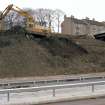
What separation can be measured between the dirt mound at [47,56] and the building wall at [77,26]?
70.2 m

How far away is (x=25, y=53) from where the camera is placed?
60625 millimetres

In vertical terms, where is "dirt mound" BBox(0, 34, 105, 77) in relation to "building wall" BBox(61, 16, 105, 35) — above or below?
below

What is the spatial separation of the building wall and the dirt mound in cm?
7025

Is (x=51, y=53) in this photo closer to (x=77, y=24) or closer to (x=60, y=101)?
(x=60, y=101)

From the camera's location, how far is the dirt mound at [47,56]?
179 feet

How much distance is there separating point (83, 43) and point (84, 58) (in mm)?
8524

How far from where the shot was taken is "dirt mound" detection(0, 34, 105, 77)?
54.5 metres

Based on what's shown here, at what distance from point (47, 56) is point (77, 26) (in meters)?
88.6

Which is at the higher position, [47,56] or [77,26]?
[77,26]

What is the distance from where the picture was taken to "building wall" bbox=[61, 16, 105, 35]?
143000 mm

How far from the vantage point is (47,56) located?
202ft

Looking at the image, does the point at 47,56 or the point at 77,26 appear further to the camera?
the point at 77,26

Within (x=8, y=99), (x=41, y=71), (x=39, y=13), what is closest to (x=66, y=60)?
(x=41, y=71)

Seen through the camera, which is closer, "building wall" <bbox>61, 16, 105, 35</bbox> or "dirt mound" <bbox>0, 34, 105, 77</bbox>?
"dirt mound" <bbox>0, 34, 105, 77</bbox>
